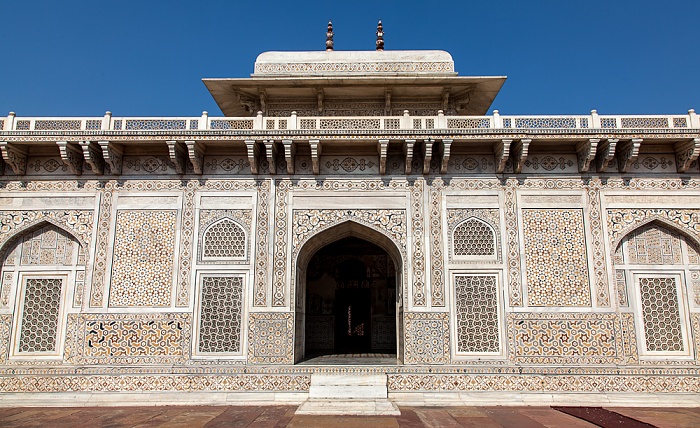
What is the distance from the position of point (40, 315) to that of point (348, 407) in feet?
19.2

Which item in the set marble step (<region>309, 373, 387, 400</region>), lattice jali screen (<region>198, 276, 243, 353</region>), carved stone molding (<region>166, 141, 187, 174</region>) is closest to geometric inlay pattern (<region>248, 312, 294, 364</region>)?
lattice jali screen (<region>198, 276, 243, 353</region>)

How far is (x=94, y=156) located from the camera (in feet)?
31.4

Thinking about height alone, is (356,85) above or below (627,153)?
above

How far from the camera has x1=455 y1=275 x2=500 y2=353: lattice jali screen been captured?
Answer: 9078mm

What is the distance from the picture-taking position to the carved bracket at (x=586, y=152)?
30.4 ft


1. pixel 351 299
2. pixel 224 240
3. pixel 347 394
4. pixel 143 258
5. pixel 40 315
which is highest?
pixel 224 240

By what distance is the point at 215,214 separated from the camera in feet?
31.6

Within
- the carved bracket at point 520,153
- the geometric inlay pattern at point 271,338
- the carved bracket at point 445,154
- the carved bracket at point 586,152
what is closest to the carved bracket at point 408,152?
the carved bracket at point 445,154

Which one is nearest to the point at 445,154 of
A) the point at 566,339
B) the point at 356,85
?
the point at 356,85

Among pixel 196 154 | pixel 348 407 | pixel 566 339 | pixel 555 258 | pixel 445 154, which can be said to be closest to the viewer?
pixel 348 407

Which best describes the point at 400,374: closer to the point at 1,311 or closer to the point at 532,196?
the point at 532,196

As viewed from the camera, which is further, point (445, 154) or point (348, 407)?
point (445, 154)

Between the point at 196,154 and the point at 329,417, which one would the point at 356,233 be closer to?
the point at 196,154

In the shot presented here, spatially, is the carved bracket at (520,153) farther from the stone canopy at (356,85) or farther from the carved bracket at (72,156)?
the carved bracket at (72,156)
